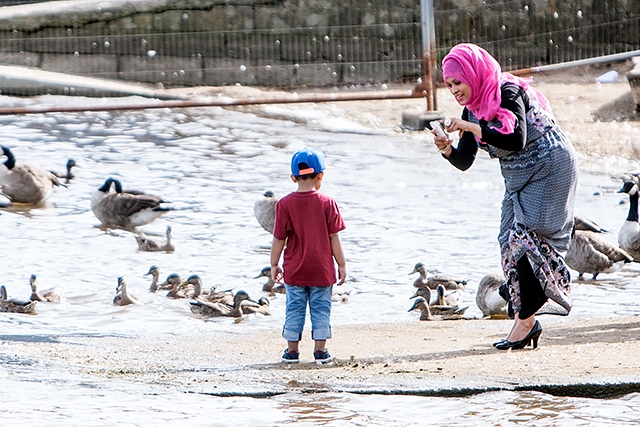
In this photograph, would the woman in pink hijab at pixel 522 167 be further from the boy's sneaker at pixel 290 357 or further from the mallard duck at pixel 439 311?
the mallard duck at pixel 439 311

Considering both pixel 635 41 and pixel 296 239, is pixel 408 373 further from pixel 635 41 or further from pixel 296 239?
pixel 635 41

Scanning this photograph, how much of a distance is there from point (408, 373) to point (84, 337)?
2610 millimetres

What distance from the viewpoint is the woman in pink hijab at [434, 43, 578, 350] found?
5.52m

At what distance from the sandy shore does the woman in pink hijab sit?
325 millimetres

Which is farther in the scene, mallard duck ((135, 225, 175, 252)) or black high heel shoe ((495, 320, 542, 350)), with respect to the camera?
mallard duck ((135, 225, 175, 252))

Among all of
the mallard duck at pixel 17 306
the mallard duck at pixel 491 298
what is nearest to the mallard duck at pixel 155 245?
the mallard duck at pixel 17 306

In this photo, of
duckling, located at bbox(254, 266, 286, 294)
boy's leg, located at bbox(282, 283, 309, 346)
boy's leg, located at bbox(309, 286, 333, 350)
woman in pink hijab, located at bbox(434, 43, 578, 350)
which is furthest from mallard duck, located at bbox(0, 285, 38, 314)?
woman in pink hijab, located at bbox(434, 43, 578, 350)

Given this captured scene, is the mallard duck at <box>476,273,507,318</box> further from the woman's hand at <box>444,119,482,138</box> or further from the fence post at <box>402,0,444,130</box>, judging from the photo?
the fence post at <box>402,0,444,130</box>

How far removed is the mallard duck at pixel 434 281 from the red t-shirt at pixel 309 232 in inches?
111

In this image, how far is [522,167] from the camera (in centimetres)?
570

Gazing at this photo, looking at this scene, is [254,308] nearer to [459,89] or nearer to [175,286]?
[175,286]

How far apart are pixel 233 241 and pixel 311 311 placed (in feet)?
15.3

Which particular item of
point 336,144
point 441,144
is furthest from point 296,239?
point 336,144

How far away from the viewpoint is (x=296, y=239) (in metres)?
5.96
